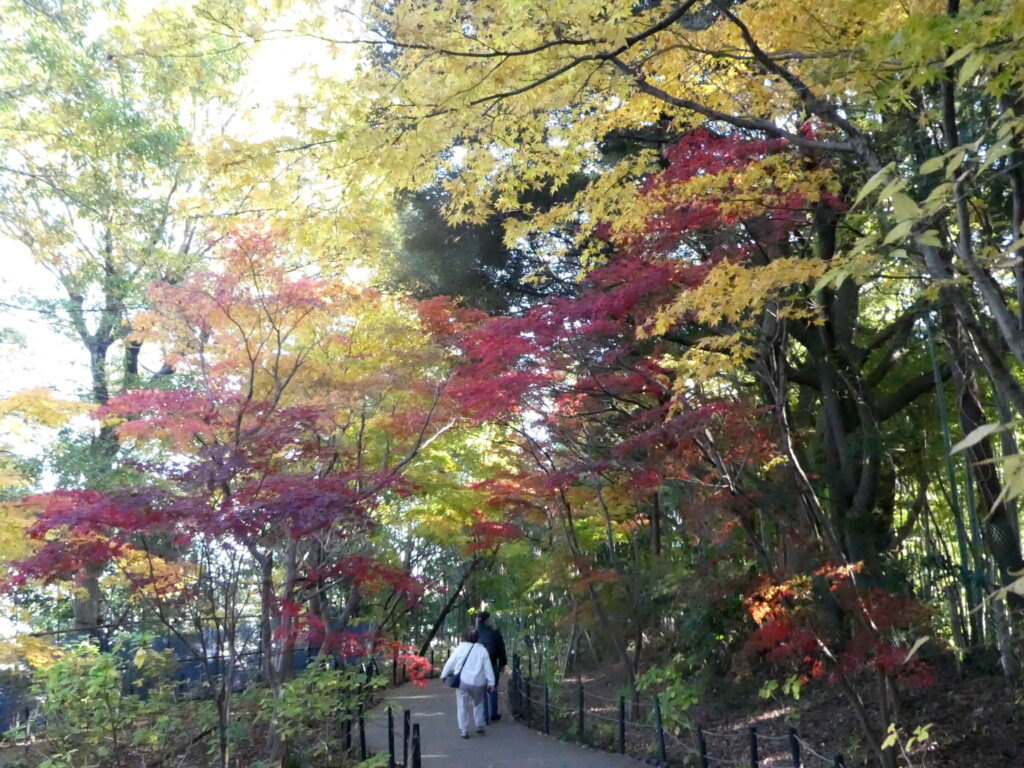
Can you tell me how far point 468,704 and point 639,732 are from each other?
1.90 metres

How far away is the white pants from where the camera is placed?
874 cm

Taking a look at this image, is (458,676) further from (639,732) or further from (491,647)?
(639,732)

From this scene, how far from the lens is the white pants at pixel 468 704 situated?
8.74 meters

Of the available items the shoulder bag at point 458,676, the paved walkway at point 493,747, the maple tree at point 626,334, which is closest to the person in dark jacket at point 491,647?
the paved walkway at point 493,747

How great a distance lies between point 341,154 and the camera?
3.89 metres

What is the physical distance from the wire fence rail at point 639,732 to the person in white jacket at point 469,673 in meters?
0.88

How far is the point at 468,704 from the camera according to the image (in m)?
9.04

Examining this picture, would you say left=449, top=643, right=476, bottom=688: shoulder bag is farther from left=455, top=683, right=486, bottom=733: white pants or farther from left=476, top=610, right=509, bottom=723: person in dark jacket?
left=476, top=610, right=509, bottom=723: person in dark jacket

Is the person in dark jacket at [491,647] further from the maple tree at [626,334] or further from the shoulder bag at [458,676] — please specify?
the maple tree at [626,334]

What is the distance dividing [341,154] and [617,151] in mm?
4743

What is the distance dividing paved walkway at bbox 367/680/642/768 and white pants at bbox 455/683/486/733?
0.50 ft

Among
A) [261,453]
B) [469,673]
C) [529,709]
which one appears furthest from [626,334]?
[529,709]

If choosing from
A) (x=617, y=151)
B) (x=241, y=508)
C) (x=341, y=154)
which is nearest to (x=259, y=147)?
(x=341, y=154)

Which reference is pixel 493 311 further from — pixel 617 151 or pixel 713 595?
pixel 713 595
